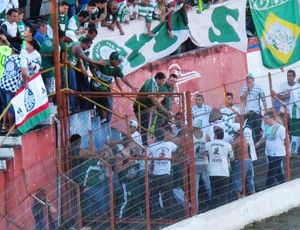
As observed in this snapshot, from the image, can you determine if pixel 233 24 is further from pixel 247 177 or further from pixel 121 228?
pixel 121 228

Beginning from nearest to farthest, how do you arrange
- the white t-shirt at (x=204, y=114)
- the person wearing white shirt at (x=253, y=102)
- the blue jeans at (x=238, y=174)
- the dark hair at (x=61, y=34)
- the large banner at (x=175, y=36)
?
the white t-shirt at (x=204, y=114) → the blue jeans at (x=238, y=174) → the dark hair at (x=61, y=34) → the person wearing white shirt at (x=253, y=102) → the large banner at (x=175, y=36)

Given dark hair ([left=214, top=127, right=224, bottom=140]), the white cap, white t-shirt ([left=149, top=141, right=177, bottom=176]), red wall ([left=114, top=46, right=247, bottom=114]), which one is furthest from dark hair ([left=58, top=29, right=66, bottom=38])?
red wall ([left=114, top=46, right=247, bottom=114])

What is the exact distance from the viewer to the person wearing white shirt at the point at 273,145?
63.6 ft

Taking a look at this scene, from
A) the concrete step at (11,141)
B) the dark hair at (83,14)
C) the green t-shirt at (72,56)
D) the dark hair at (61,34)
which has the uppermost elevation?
the dark hair at (83,14)

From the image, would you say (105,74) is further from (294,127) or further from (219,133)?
(294,127)

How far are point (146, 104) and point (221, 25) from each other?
628 cm

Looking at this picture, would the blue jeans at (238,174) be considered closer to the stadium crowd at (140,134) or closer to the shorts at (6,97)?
the stadium crowd at (140,134)

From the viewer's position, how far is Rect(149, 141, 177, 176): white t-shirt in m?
17.2

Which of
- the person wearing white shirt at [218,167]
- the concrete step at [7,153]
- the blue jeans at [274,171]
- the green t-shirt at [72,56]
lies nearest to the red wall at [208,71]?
the blue jeans at [274,171]

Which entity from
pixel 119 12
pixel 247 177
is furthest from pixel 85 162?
pixel 119 12

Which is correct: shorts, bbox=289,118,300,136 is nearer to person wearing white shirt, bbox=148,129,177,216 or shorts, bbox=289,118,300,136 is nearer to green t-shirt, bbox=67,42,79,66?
person wearing white shirt, bbox=148,129,177,216

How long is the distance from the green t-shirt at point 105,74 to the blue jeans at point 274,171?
287cm

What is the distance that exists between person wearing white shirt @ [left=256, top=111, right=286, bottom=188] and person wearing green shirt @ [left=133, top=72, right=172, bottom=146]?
1.91 meters

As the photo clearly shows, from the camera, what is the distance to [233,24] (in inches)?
984
